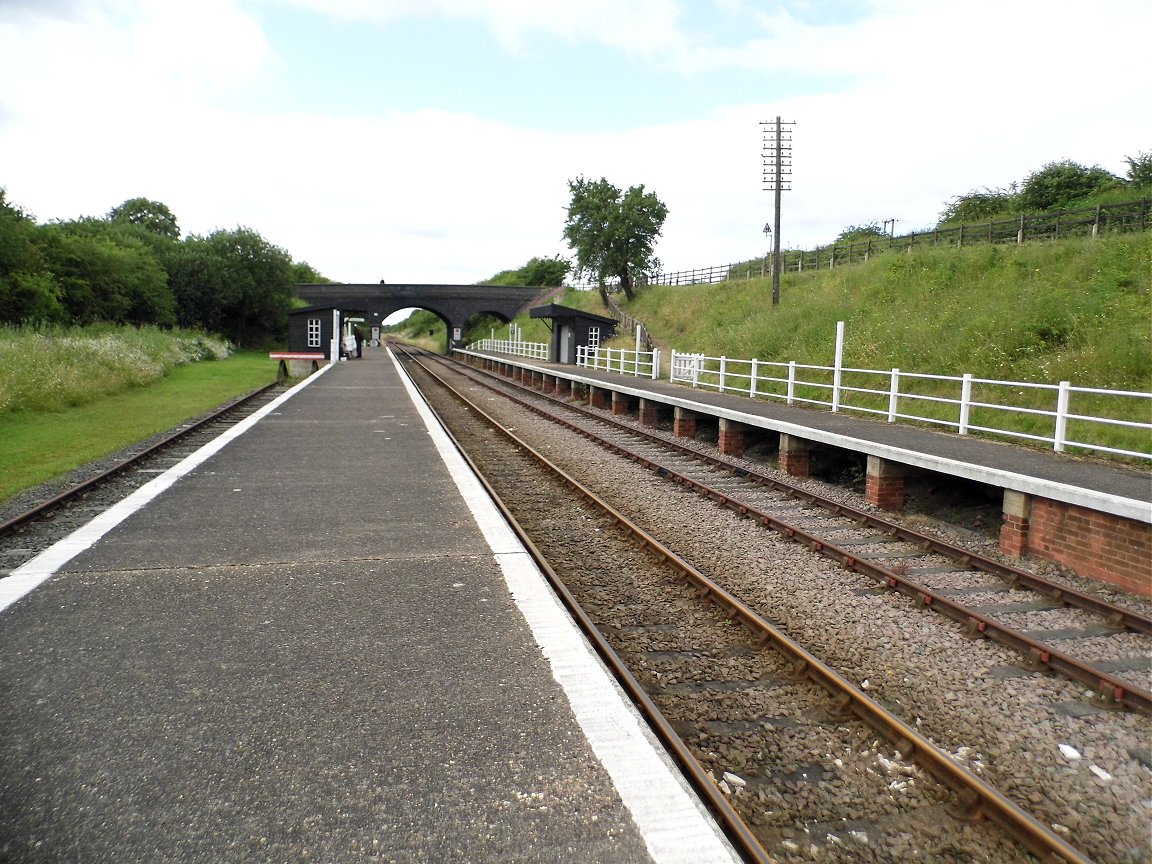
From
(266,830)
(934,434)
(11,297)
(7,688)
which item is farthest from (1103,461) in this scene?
(11,297)

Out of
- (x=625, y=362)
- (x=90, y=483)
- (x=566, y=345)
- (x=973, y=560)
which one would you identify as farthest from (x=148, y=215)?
(x=973, y=560)

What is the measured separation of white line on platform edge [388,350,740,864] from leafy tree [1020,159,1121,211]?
33719mm

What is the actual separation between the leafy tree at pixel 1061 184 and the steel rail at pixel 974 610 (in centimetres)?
2926

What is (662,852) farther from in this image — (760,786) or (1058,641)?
(1058,641)

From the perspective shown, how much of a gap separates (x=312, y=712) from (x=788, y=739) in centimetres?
238

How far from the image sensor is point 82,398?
18.6 meters

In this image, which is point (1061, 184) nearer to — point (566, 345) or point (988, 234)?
point (988, 234)

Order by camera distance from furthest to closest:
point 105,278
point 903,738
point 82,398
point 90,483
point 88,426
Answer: point 105,278
point 82,398
point 88,426
point 90,483
point 903,738

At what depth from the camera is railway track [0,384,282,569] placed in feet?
22.8

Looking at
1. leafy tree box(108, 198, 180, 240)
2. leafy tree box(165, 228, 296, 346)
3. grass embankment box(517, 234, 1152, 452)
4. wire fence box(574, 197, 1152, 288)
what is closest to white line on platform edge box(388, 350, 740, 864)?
grass embankment box(517, 234, 1152, 452)

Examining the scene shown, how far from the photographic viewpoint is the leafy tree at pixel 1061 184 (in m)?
31.9

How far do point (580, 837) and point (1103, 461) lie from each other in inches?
351

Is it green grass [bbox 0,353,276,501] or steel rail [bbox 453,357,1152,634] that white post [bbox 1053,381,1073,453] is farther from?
green grass [bbox 0,353,276,501]

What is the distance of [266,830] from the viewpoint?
2893 millimetres
